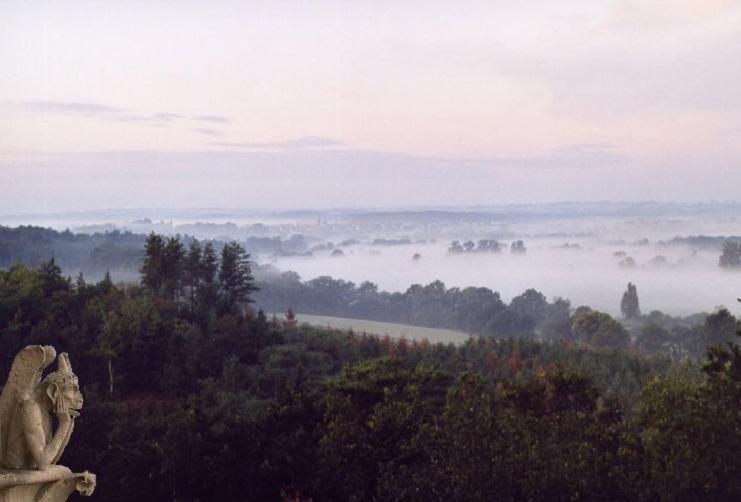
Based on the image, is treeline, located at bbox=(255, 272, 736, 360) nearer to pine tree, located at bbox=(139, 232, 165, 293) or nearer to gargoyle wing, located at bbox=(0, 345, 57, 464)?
pine tree, located at bbox=(139, 232, 165, 293)

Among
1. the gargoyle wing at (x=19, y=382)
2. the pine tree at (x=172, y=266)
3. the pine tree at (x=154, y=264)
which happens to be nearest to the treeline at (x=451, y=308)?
the pine tree at (x=172, y=266)

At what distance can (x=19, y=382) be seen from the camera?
4.59m

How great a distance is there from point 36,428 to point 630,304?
271ft

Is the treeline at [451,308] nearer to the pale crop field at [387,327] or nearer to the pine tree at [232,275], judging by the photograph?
the pale crop field at [387,327]

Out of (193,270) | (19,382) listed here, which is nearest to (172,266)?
(193,270)

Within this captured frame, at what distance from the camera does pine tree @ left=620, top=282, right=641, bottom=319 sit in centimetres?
8162

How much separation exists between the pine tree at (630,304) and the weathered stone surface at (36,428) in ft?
269

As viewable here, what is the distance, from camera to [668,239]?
362 ft

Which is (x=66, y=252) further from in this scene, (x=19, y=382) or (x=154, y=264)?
(x=19, y=382)

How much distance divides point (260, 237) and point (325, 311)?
44040 millimetres

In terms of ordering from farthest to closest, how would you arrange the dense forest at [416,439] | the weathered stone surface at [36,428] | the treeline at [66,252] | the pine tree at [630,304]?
1. the treeline at [66,252]
2. the pine tree at [630,304]
3. the dense forest at [416,439]
4. the weathered stone surface at [36,428]

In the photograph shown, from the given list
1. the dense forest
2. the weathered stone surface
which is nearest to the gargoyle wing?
the weathered stone surface

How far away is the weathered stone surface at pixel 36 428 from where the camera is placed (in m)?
4.49

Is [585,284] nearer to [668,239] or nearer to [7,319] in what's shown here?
[668,239]
